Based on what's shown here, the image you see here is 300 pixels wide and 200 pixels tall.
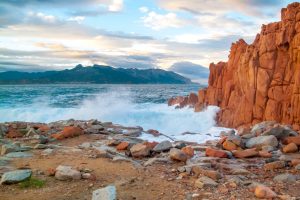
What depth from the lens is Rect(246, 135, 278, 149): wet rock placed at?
582 inches

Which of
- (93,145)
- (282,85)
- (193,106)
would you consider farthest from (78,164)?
(193,106)

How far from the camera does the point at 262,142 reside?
15094mm

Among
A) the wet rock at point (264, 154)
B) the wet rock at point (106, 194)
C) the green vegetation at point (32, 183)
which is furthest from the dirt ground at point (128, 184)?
the wet rock at point (264, 154)

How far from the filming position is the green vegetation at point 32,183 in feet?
29.0

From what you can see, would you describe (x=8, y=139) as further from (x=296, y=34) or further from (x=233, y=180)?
(x=296, y=34)

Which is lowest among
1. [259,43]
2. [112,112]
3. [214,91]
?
[112,112]

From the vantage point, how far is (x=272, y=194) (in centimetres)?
827

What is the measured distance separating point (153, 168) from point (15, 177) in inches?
157

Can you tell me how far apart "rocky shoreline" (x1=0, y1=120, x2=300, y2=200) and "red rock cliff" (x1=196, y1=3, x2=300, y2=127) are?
1361cm

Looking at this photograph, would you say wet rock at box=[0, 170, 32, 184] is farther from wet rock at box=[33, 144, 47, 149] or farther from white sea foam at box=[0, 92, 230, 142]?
white sea foam at box=[0, 92, 230, 142]

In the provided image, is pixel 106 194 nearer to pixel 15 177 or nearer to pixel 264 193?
pixel 15 177

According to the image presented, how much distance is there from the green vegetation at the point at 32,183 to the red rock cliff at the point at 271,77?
74.6ft

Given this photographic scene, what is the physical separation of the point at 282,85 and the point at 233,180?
22.2 meters

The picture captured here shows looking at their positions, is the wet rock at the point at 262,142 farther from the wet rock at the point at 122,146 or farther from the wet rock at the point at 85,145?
the wet rock at the point at 85,145
